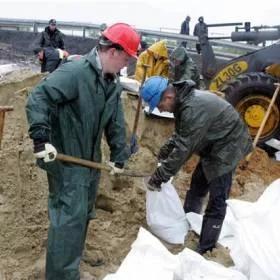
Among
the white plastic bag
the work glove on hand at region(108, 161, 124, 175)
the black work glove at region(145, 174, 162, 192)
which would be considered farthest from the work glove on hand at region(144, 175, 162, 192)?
the work glove on hand at region(108, 161, 124, 175)

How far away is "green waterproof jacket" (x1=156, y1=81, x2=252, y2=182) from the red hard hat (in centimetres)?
78

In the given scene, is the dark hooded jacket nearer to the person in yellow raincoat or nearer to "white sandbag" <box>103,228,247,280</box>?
the person in yellow raincoat

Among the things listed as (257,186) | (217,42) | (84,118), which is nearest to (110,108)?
(84,118)

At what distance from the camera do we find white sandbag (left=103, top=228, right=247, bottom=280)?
3027mm

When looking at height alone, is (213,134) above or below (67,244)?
above

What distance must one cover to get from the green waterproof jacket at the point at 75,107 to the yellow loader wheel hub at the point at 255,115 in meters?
4.67

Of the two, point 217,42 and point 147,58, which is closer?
point 147,58

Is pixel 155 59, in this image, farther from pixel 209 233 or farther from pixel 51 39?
pixel 209 233

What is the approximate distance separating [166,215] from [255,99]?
3.82 metres

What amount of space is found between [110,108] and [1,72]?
537cm

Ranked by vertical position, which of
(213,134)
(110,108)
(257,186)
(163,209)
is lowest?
(257,186)

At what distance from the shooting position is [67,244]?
3412 millimetres

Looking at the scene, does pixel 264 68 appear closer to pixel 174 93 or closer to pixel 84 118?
pixel 174 93

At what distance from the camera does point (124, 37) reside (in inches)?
130
